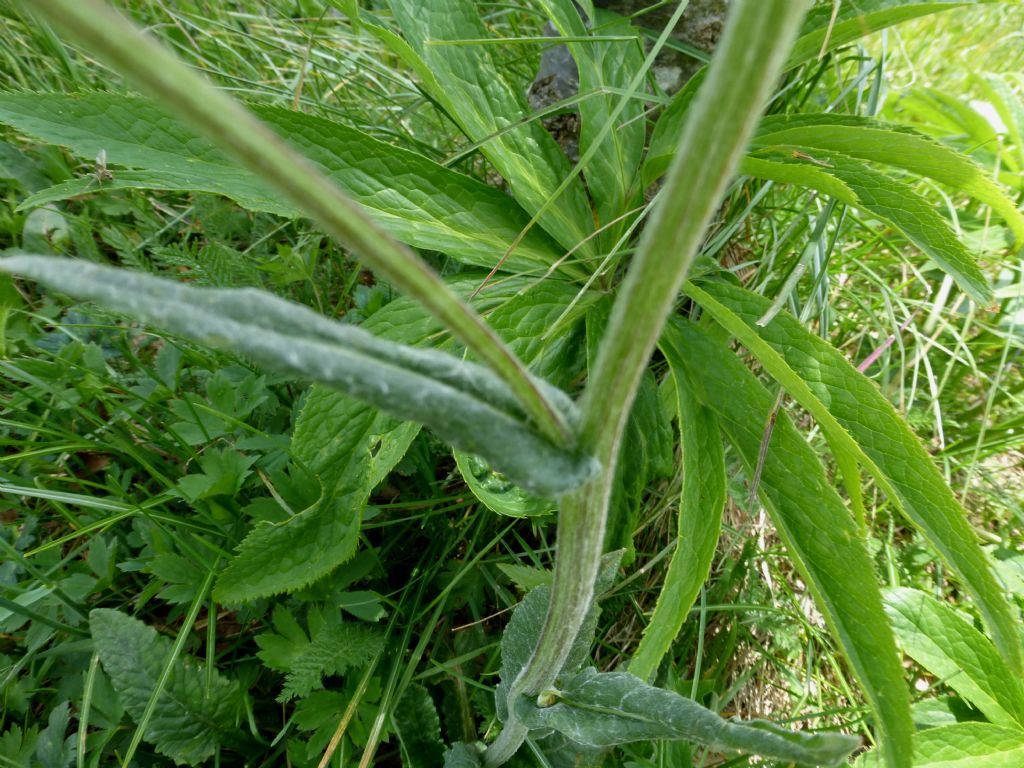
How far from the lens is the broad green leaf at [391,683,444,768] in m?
1.33

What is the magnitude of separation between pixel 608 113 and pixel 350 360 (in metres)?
1.36

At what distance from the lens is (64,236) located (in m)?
2.06

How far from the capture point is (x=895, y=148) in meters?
1.35

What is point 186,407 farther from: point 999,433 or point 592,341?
point 999,433

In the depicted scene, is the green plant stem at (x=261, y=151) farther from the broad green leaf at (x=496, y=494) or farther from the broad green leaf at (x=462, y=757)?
the broad green leaf at (x=462, y=757)

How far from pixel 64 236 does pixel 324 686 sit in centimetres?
162

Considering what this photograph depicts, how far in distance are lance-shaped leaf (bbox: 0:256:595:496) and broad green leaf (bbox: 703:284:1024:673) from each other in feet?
3.09

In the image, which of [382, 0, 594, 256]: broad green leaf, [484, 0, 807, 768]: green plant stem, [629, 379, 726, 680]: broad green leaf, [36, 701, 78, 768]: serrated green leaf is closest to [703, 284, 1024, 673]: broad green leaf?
[629, 379, 726, 680]: broad green leaf

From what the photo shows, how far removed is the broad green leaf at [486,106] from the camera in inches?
56.4

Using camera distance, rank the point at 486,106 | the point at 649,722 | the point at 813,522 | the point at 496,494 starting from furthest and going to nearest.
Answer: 1. the point at 486,106
2. the point at 496,494
3. the point at 813,522
4. the point at 649,722

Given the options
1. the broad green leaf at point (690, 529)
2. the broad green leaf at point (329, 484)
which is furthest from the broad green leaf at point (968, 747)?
the broad green leaf at point (329, 484)

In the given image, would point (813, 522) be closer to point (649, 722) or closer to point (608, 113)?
point (649, 722)

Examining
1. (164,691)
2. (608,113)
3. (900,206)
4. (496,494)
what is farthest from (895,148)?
(164,691)

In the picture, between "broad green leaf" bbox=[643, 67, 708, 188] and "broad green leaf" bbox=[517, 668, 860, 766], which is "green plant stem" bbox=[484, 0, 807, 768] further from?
"broad green leaf" bbox=[643, 67, 708, 188]
